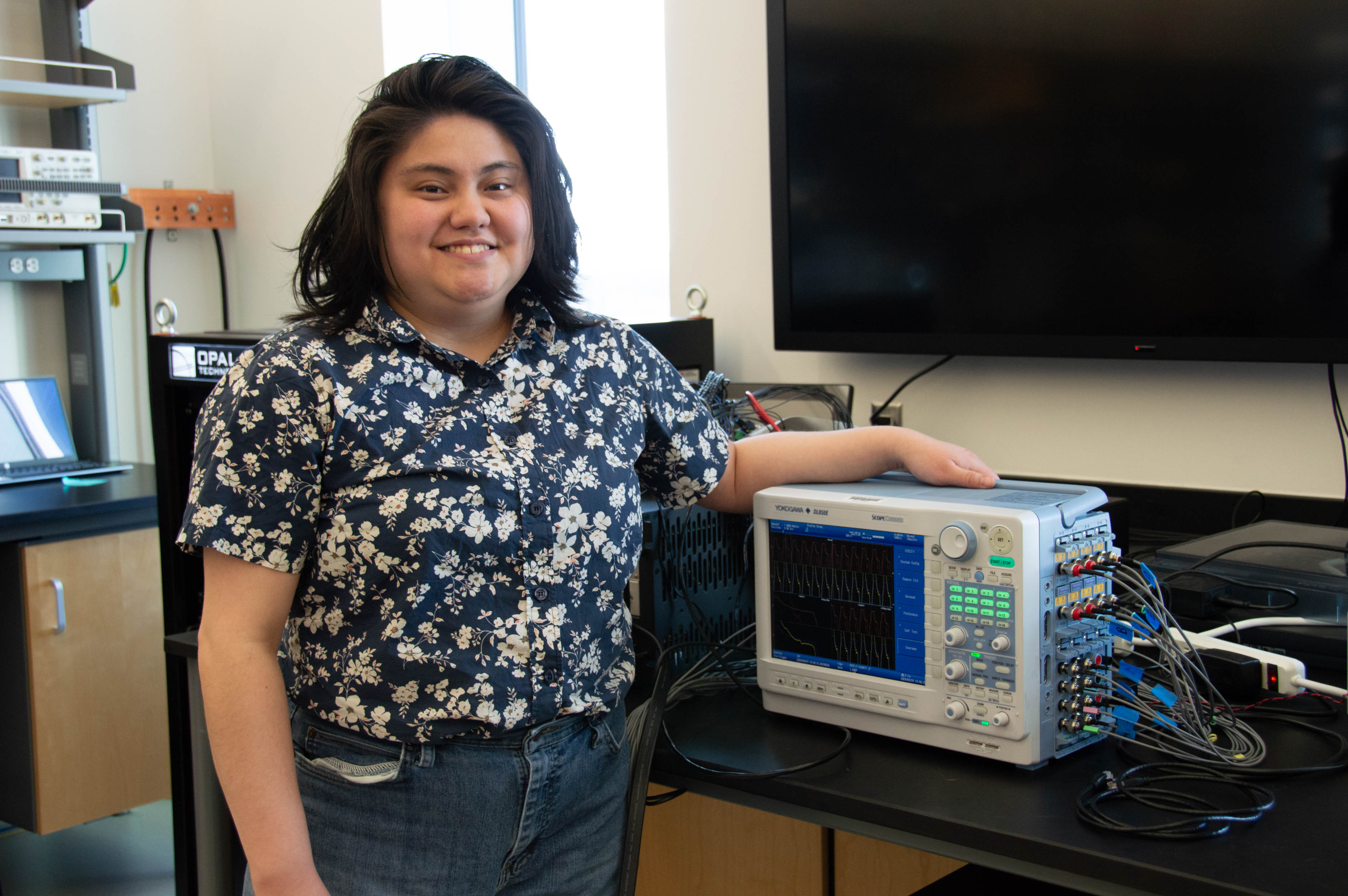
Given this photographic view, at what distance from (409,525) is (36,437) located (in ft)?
7.21

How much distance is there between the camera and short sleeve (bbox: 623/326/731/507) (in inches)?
50.8

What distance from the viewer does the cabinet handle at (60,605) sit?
96.2 inches

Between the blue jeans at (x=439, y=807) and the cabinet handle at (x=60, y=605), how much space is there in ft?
5.20

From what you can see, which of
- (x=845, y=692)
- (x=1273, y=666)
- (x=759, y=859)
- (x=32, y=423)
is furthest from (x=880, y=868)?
(x=32, y=423)

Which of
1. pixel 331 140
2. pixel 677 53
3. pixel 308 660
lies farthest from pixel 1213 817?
pixel 331 140

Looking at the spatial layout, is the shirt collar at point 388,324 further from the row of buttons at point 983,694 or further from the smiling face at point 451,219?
the row of buttons at point 983,694

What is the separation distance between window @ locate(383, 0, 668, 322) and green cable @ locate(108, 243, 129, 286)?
1.01m

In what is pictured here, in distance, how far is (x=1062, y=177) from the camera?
1.71 metres

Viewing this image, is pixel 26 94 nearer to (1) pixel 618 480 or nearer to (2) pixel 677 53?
(2) pixel 677 53

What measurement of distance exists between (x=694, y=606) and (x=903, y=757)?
1.35 feet

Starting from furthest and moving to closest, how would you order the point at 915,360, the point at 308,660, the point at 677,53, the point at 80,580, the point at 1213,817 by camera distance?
the point at 80,580 → the point at 677,53 → the point at 915,360 → the point at 308,660 → the point at 1213,817

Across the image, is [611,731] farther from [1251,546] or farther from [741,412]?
[1251,546]

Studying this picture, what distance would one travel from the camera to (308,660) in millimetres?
1104

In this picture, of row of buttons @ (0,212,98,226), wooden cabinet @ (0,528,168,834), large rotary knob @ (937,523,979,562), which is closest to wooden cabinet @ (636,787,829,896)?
large rotary knob @ (937,523,979,562)
